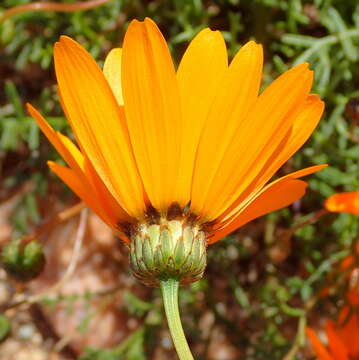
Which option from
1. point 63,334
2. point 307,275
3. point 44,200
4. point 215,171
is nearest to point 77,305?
point 63,334

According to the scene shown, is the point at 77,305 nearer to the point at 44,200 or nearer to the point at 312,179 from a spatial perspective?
the point at 44,200

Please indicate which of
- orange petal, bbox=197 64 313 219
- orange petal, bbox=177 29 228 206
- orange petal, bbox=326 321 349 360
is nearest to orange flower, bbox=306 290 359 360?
orange petal, bbox=326 321 349 360

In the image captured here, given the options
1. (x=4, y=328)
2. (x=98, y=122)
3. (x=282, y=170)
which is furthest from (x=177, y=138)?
(x=282, y=170)

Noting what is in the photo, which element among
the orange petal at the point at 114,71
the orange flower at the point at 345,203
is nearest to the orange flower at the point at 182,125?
the orange petal at the point at 114,71

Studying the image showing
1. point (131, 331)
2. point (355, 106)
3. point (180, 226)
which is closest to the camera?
point (180, 226)

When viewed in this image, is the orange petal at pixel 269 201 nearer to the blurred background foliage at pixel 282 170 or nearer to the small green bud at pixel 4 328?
the blurred background foliage at pixel 282 170

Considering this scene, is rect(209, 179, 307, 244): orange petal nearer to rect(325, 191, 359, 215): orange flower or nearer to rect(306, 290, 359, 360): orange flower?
rect(325, 191, 359, 215): orange flower
